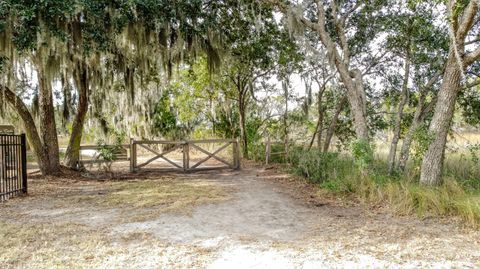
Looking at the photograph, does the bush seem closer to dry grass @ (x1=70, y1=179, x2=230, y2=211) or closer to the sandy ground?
the sandy ground

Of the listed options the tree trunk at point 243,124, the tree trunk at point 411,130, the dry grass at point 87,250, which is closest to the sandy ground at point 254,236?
the dry grass at point 87,250

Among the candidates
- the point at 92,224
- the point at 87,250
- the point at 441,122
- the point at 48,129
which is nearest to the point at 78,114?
the point at 48,129

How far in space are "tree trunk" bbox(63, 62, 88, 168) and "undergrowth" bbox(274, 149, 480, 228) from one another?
7.06m

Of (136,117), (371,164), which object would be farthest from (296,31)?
(136,117)

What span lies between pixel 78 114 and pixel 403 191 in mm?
9166

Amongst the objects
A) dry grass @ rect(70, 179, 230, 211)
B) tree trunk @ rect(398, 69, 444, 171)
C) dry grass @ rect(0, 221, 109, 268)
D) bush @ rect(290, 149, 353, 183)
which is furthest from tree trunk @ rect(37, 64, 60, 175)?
tree trunk @ rect(398, 69, 444, 171)

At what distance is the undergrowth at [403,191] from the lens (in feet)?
17.3

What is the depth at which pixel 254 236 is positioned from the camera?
175 inches

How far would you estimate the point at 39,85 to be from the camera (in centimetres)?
992

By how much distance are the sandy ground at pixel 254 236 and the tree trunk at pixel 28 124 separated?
330cm

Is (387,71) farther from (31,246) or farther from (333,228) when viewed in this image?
(31,246)

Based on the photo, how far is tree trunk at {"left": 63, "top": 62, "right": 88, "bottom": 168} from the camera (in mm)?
10105

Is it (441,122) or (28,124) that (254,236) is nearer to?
(441,122)

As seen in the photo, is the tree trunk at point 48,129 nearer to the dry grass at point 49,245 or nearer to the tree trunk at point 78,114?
the tree trunk at point 78,114
